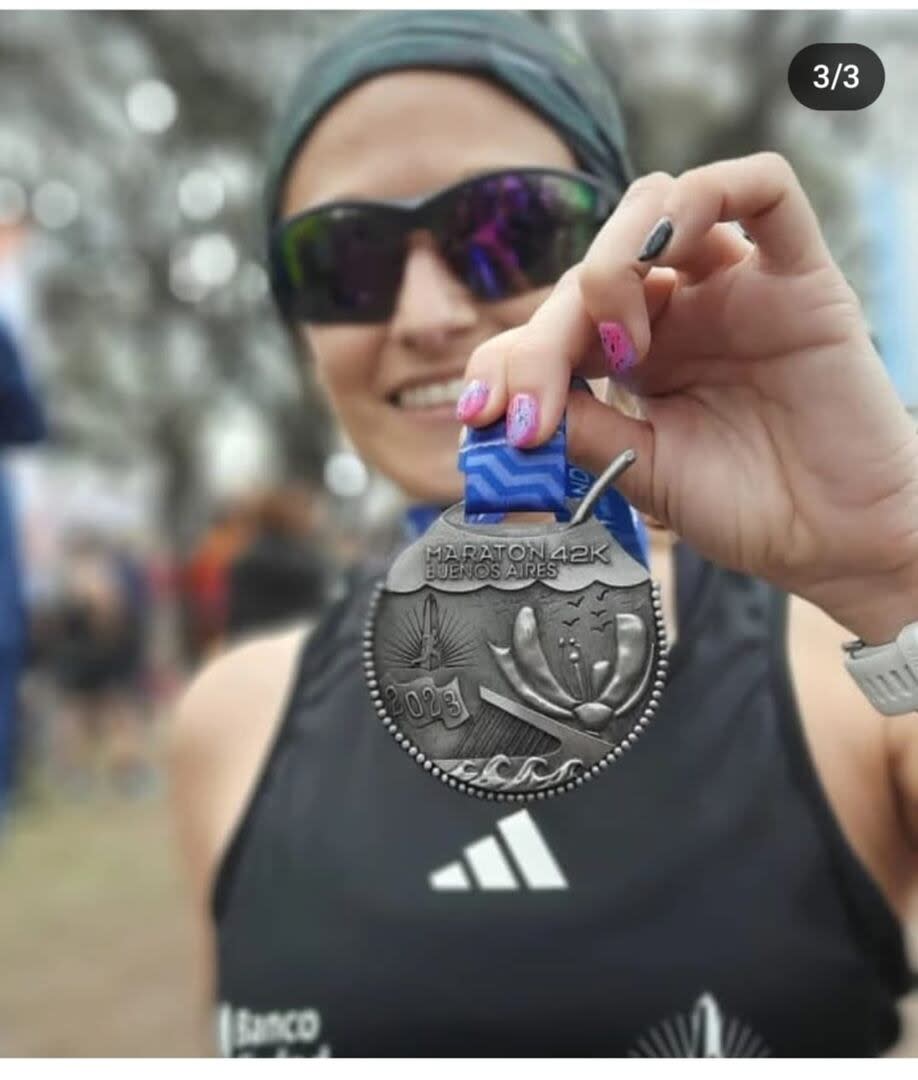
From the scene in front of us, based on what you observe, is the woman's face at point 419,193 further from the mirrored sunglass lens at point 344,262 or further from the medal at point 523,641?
the medal at point 523,641

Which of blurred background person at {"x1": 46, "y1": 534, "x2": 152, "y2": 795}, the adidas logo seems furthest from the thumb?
blurred background person at {"x1": 46, "y1": 534, "x2": 152, "y2": 795}

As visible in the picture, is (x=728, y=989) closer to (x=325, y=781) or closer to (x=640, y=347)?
(x=325, y=781)

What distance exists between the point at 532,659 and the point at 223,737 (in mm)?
408

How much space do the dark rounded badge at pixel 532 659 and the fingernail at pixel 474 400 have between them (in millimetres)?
36

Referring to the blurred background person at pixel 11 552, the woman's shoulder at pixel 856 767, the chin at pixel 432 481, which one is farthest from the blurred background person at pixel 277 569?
the woman's shoulder at pixel 856 767

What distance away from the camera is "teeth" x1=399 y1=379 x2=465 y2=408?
2.23ft

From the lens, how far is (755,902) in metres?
0.62

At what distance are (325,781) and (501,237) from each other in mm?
288

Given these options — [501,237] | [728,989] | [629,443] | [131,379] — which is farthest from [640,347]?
[131,379]

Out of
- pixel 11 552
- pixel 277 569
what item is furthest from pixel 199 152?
pixel 11 552

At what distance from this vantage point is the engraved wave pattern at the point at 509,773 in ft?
1.41

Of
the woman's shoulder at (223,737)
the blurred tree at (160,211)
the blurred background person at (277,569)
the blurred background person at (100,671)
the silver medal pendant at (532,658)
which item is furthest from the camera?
the blurred background person at (100,671)

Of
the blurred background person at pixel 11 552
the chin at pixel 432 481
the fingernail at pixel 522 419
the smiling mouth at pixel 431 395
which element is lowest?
the blurred background person at pixel 11 552

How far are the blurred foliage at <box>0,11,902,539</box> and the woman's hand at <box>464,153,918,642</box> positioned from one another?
0.06m
